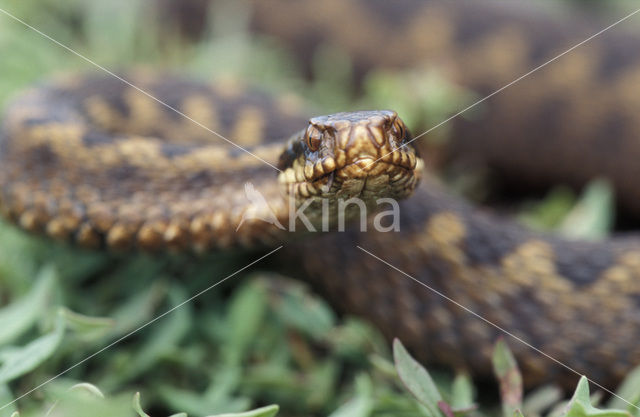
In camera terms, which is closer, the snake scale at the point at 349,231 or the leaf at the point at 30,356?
the leaf at the point at 30,356

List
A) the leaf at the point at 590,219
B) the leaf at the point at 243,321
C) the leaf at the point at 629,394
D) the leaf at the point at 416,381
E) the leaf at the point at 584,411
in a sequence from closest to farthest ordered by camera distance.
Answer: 1. the leaf at the point at 584,411
2. the leaf at the point at 416,381
3. the leaf at the point at 629,394
4. the leaf at the point at 243,321
5. the leaf at the point at 590,219

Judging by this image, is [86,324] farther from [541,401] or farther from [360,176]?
[541,401]

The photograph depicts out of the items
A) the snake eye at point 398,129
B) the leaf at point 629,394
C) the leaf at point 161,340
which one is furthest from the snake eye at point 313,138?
the leaf at point 629,394

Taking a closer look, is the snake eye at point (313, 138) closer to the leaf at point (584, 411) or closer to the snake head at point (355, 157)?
the snake head at point (355, 157)

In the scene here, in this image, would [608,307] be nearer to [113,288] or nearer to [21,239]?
[113,288]

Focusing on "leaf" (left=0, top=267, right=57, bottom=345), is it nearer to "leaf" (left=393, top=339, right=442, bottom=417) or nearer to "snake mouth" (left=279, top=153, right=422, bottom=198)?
"snake mouth" (left=279, top=153, right=422, bottom=198)

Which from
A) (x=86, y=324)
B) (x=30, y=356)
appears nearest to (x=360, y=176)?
(x=86, y=324)
